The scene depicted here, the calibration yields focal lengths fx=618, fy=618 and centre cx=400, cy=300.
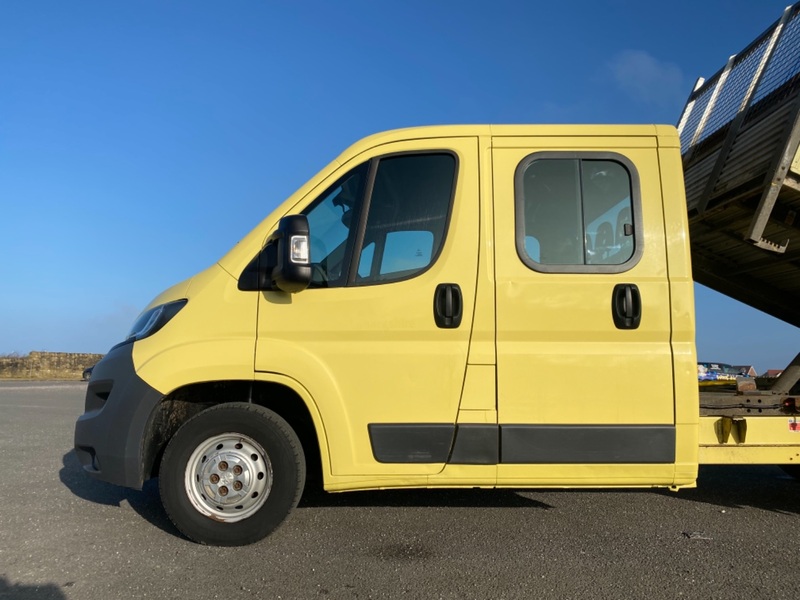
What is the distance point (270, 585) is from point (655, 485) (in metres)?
2.28

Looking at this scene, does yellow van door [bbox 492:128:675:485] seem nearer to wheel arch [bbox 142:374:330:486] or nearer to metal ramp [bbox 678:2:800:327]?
metal ramp [bbox 678:2:800:327]

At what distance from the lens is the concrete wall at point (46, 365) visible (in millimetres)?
29781

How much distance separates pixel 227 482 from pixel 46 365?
103ft

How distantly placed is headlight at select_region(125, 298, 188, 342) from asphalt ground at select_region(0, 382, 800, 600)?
4.21 ft

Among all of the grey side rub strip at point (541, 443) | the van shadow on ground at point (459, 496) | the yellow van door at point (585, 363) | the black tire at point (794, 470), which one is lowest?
the van shadow on ground at point (459, 496)

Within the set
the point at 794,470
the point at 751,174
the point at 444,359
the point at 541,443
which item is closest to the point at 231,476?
the point at 444,359

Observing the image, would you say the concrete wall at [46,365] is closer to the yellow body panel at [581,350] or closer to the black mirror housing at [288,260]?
the black mirror housing at [288,260]

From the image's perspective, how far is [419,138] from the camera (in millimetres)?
3969

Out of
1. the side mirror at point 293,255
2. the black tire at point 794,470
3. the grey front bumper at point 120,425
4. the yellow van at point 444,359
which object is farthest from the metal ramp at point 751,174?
the grey front bumper at point 120,425

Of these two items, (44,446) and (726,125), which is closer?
(726,125)

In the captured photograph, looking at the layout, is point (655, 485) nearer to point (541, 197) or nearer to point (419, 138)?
point (541, 197)

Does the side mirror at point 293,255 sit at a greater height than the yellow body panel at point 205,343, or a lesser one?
greater

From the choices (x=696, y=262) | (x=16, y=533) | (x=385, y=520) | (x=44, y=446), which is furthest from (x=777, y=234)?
(x=44, y=446)

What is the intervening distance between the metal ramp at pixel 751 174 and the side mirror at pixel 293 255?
2844 millimetres
